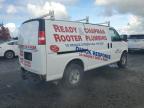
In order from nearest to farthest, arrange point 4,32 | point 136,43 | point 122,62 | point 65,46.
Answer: point 65,46 → point 122,62 → point 136,43 → point 4,32

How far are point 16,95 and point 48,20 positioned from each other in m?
2.53

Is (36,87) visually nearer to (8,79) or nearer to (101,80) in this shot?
(8,79)

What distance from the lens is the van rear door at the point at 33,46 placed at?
19.3 ft

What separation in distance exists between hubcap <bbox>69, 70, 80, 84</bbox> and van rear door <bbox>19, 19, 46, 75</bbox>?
1299 mm

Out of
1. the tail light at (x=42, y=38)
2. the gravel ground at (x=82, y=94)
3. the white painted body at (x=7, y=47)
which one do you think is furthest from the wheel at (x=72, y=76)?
the white painted body at (x=7, y=47)

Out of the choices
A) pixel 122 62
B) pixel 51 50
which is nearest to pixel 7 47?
pixel 122 62

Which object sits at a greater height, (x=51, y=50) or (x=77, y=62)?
(x=51, y=50)

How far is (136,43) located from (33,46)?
1291 centimetres

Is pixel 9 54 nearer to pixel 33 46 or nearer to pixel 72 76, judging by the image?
pixel 72 76

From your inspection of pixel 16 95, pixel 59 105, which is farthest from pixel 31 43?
pixel 59 105

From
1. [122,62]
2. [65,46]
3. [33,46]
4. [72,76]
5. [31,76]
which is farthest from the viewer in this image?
[122,62]

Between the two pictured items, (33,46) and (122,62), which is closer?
(33,46)

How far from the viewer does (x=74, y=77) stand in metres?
7.10

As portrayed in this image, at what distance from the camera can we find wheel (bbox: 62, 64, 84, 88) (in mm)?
6747
